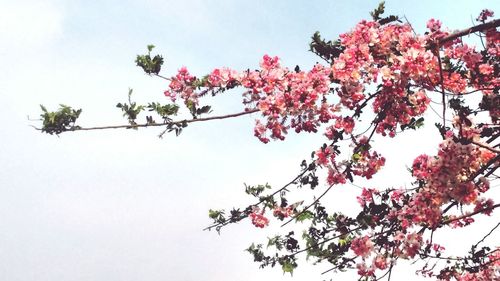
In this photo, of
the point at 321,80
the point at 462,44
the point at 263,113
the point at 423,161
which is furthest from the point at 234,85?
the point at 462,44

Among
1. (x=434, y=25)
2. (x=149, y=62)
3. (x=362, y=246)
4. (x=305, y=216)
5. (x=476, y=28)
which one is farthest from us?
(x=305, y=216)

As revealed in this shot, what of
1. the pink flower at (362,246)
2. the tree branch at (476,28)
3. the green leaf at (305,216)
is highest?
the tree branch at (476,28)

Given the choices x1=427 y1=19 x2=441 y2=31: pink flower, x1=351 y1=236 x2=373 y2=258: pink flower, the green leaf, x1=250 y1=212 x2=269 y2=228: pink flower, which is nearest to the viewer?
x1=427 y1=19 x2=441 y2=31: pink flower

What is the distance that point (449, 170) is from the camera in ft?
13.2

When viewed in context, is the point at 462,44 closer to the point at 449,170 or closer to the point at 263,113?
the point at 449,170

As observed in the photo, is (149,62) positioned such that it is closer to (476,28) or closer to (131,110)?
(131,110)

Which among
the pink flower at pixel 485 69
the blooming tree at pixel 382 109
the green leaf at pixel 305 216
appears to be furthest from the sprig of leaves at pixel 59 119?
the pink flower at pixel 485 69

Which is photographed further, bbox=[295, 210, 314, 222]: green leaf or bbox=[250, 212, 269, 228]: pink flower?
bbox=[250, 212, 269, 228]: pink flower

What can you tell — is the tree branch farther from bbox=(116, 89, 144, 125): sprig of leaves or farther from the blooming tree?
bbox=(116, 89, 144, 125): sprig of leaves

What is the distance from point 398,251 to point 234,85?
9.37 ft

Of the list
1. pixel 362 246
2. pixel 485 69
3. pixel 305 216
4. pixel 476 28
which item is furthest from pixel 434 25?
pixel 305 216

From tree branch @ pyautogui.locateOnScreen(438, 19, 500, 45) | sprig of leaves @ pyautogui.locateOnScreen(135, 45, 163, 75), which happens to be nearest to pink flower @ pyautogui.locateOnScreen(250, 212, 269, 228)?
sprig of leaves @ pyautogui.locateOnScreen(135, 45, 163, 75)

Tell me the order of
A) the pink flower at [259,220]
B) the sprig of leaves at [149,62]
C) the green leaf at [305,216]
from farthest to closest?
the pink flower at [259,220] < the green leaf at [305,216] < the sprig of leaves at [149,62]

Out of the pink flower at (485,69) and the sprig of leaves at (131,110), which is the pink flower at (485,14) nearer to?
the pink flower at (485,69)
